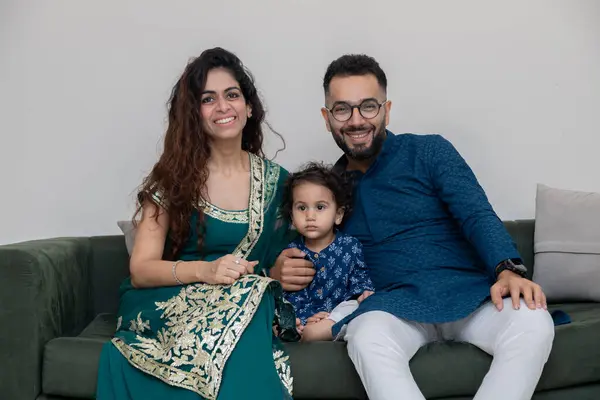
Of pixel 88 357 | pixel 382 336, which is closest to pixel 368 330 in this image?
pixel 382 336

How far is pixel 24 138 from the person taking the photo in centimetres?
313

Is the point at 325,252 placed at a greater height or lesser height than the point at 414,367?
greater

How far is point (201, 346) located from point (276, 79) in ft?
4.64

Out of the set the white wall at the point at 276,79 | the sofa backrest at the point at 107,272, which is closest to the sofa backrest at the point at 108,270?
the sofa backrest at the point at 107,272

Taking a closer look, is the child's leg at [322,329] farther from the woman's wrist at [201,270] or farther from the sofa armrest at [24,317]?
the sofa armrest at [24,317]

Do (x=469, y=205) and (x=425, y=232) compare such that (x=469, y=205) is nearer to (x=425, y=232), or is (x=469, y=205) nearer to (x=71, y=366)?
(x=425, y=232)

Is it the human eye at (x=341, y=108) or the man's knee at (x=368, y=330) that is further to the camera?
the human eye at (x=341, y=108)

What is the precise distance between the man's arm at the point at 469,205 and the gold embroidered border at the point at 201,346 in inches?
23.9

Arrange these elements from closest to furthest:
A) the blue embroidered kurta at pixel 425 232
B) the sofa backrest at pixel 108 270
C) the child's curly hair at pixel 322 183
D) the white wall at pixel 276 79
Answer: the blue embroidered kurta at pixel 425 232
the child's curly hair at pixel 322 183
the sofa backrest at pixel 108 270
the white wall at pixel 276 79

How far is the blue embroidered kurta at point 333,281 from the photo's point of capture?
2.38 metres

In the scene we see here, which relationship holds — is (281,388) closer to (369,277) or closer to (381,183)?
(369,277)

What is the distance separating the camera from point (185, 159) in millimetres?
2438

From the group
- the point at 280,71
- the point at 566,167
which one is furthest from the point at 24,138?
the point at 566,167

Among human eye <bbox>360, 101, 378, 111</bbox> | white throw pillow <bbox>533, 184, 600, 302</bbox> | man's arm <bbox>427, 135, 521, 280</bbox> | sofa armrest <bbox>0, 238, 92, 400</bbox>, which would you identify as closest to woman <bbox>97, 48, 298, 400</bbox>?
sofa armrest <bbox>0, 238, 92, 400</bbox>
